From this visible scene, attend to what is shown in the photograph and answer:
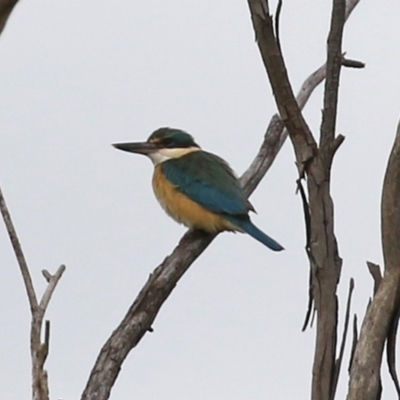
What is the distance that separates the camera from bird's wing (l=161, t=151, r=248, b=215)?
5379 mm

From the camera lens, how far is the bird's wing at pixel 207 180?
5.38 meters

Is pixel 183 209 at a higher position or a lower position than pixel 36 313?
higher

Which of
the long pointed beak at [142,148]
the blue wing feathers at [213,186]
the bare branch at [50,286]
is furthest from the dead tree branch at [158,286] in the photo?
the long pointed beak at [142,148]

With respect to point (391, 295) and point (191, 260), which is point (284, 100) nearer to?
point (391, 295)

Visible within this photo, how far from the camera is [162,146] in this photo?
19.7 feet

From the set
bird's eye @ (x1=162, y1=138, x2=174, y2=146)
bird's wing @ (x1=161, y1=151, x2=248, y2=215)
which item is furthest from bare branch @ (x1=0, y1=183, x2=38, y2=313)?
bird's eye @ (x1=162, y1=138, x2=174, y2=146)

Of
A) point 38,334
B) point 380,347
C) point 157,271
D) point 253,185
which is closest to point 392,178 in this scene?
point 380,347

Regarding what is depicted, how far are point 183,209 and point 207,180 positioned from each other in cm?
25

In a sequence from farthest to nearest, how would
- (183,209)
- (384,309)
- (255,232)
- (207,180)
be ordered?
1. (207,180)
2. (183,209)
3. (255,232)
4. (384,309)

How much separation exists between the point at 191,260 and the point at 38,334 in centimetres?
150

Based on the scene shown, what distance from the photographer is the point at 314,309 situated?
148 cm

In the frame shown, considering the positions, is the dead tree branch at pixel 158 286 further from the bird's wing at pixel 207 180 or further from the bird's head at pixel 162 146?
the bird's head at pixel 162 146

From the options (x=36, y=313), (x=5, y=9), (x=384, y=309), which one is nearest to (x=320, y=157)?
(x=384, y=309)

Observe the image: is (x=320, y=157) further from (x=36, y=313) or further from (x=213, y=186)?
(x=213, y=186)
